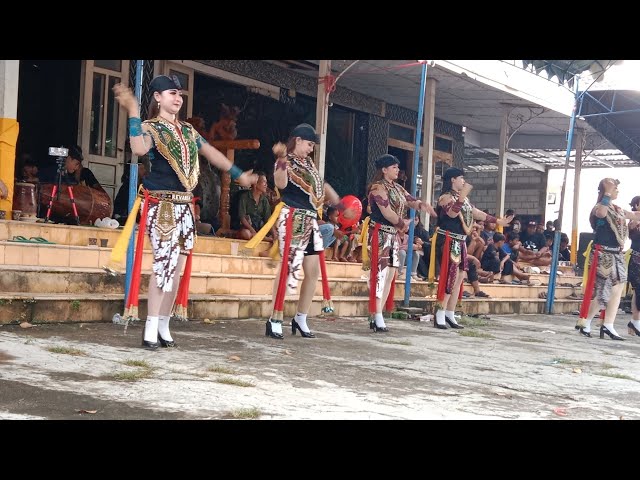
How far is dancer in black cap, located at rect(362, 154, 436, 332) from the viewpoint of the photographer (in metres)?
8.85

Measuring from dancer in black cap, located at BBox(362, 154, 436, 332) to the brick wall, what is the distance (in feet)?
69.5

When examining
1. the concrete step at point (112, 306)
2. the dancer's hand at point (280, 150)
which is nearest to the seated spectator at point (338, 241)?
the concrete step at point (112, 306)

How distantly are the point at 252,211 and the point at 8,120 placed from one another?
148 inches

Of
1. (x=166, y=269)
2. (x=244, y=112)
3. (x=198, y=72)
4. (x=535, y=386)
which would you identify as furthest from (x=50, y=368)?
(x=244, y=112)

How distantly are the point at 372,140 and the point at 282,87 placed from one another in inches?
122

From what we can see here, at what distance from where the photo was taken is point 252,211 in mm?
11859

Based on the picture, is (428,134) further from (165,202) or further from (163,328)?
(163,328)

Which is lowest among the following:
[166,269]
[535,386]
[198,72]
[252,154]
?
[535,386]

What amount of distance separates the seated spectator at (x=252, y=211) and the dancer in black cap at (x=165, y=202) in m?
5.13

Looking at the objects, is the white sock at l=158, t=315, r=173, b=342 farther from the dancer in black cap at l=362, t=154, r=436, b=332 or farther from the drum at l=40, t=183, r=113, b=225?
the drum at l=40, t=183, r=113, b=225

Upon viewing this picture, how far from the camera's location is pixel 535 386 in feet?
18.5

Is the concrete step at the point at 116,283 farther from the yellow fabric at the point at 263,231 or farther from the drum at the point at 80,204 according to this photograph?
the drum at the point at 80,204

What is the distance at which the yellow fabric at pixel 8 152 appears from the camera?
29.7ft

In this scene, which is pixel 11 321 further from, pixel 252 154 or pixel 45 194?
pixel 252 154
